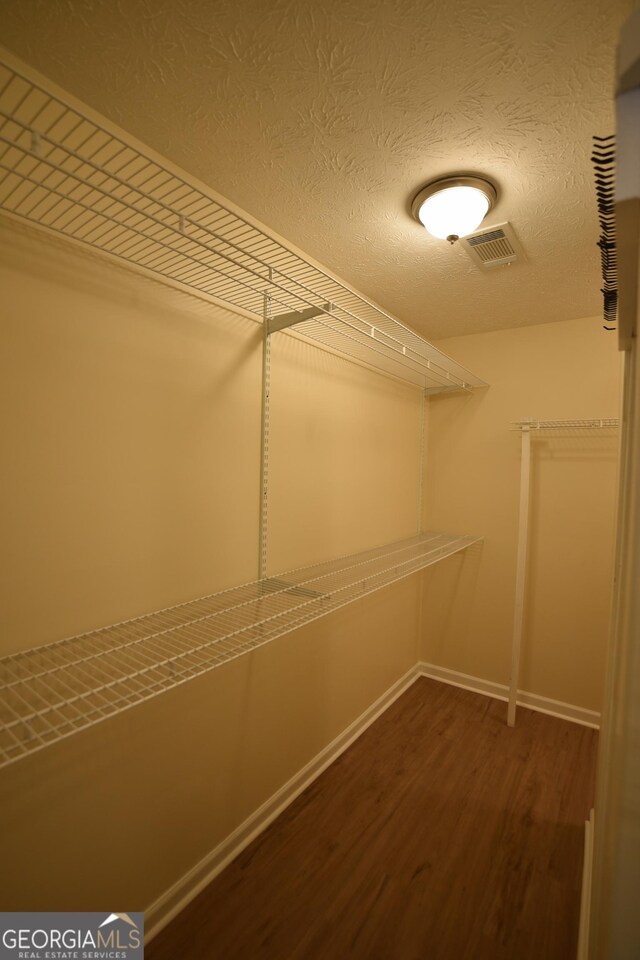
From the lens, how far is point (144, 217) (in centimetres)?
96

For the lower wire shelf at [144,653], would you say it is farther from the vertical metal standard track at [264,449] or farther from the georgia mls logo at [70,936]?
the georgia mls logo at [70,936]

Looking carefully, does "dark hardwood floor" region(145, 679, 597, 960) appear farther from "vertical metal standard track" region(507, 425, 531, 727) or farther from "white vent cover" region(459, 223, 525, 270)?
"white vent cover" region(459, 223, 525, 270)

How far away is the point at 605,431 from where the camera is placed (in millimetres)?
2268

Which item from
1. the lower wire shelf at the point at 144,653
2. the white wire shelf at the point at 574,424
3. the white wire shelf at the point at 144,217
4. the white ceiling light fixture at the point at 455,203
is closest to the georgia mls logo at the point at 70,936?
the lower wire shelf at the point at 144,653

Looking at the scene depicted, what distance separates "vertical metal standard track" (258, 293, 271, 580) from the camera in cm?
153

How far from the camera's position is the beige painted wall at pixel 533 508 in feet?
7.52

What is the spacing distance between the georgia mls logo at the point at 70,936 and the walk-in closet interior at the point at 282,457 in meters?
0.02

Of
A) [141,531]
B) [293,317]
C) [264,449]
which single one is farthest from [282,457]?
[141,531]

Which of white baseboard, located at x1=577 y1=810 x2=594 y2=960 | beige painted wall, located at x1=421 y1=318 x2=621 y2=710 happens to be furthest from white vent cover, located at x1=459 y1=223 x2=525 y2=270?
white baseboard, located at x1=577 y1=810 x2=594 y2=960

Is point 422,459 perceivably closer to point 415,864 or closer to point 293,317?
point 293,317

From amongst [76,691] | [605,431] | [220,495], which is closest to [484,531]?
[605,431]

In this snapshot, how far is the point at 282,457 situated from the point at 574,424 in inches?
64.6

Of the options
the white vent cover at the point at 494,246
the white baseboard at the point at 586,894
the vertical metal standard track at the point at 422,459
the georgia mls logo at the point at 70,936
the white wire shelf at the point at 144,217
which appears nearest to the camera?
the white wire shelf at the point at 144,217

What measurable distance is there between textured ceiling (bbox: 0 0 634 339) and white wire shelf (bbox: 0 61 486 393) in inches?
4.0
